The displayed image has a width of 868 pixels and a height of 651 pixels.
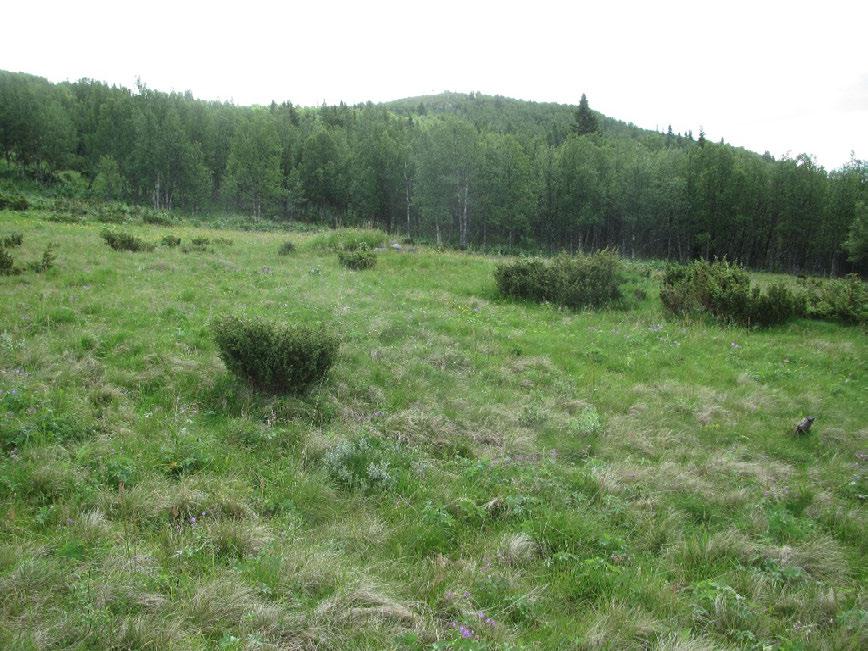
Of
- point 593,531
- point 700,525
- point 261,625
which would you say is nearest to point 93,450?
point 261,625

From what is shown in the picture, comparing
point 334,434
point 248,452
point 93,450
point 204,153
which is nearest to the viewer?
point 93,450

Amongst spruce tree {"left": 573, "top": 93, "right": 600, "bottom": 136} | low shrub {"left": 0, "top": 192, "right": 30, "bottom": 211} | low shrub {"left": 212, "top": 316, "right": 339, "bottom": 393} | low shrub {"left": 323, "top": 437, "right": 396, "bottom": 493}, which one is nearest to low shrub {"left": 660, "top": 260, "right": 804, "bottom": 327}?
low shrub {"left": 212, "top": 316, "right": 339, "bottom": 393}

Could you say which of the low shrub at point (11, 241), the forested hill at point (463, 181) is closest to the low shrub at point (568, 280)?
the low shrub at point (11, 241)

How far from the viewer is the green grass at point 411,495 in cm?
335

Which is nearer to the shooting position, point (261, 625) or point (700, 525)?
point (261, 625)

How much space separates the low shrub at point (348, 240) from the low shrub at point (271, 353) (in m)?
15.7

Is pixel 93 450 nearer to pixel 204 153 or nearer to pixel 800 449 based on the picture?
pixel 800 449

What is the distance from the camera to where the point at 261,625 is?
10.4ft

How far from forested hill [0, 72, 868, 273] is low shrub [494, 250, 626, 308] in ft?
121

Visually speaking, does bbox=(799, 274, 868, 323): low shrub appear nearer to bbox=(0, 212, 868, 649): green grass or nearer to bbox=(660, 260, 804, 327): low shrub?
bbox=(660, 260, 804, 327): low shrub

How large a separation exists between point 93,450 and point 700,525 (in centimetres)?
634

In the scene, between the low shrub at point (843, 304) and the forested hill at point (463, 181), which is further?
the forested hill at point (463, 181)

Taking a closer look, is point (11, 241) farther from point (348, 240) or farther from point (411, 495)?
point (411, 495)

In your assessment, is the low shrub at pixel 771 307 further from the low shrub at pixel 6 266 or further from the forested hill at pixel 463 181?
the forested hill at pixel 463 181
